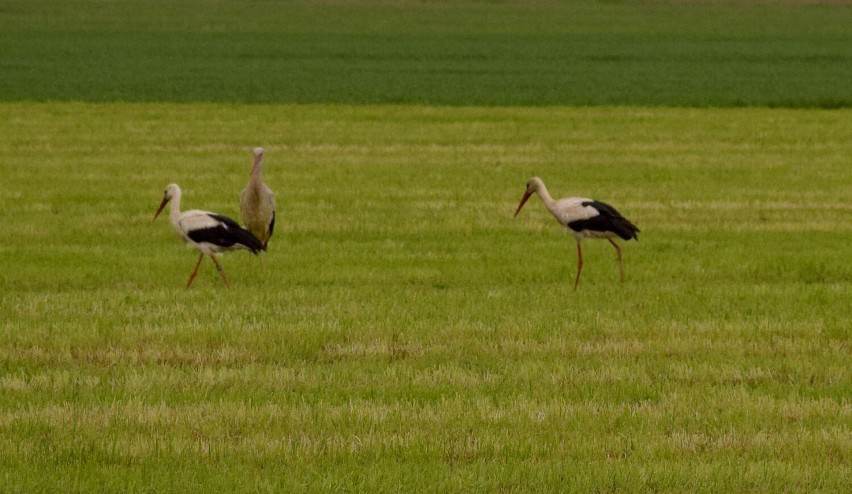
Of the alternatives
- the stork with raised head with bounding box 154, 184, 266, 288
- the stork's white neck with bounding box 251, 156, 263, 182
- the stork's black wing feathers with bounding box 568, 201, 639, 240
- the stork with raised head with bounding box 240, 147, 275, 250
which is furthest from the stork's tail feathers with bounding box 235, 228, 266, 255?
Result: the stork's black wing feathers with bounding box 568, 201, 639, 240

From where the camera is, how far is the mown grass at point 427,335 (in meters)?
7.86

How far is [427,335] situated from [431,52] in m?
61.3

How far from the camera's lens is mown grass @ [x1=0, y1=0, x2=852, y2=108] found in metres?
45.5

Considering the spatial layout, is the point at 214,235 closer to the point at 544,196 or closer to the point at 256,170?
the point at 256,170

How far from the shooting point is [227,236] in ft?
47.0

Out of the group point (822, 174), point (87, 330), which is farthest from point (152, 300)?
point (822, 174)

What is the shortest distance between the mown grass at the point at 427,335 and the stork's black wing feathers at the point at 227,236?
1.49 feet

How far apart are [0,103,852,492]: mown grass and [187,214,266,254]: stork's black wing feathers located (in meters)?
A: 0.45

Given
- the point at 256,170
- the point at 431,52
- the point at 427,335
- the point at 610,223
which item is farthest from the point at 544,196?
the point at 431,52

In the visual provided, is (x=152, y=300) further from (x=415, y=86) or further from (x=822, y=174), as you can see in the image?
(x=415, y=86)

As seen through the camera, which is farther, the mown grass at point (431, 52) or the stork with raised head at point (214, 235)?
the mown grass at point (431, 52)

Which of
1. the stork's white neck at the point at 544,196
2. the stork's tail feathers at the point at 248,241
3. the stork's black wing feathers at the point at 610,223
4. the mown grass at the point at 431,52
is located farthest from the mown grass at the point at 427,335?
the mown grass at the point at 431,52

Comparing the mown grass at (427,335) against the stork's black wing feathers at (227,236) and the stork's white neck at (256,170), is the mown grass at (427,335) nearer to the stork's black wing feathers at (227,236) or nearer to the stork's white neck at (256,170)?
the stork's black wing feathers at (227,236)

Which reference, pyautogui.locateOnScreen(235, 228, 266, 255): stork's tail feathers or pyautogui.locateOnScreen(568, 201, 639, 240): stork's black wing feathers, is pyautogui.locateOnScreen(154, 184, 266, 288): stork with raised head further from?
pyautogui.locateOnScreen(568, 201, 639, 240): stork's black wing feathers
